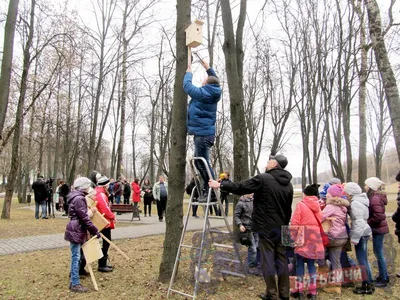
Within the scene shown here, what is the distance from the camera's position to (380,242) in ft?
19.5

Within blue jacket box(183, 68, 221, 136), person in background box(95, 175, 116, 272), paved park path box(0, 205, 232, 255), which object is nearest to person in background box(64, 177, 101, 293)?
person in background box(95, 175, 116, 272)

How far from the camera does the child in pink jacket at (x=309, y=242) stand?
A: 5262mm

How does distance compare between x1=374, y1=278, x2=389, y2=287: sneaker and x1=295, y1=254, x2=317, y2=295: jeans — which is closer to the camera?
x1=295, y1=254, x2=317, y2=295: jeans

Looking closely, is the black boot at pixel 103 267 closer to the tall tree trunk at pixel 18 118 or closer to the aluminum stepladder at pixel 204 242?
the aluminum stepladder at pixel 204 242

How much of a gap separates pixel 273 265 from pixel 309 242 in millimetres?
986

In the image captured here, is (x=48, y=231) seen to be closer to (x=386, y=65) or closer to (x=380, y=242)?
(x=380, y=242)

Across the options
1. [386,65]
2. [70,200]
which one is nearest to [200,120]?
[70,200]

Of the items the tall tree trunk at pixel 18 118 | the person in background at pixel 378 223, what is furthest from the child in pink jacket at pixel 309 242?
the tall tree trunk at pixel 18 118

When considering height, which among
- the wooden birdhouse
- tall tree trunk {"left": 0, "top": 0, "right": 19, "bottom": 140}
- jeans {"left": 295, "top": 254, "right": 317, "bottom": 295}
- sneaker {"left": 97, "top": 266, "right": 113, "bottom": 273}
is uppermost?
tall tree trunk {"left": 0, "top": 0, "right": 19, "bottom": 140}

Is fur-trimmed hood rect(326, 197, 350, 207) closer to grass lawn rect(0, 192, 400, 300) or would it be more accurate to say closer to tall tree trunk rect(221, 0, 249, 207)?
grass lawn rect(0, 192, 400, 300)

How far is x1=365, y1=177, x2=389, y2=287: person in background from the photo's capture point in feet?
19.2

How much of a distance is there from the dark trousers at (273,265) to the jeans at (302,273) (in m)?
0.69

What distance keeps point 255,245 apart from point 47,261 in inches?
176

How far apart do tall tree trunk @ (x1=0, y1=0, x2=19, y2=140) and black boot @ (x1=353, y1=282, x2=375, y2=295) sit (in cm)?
995
